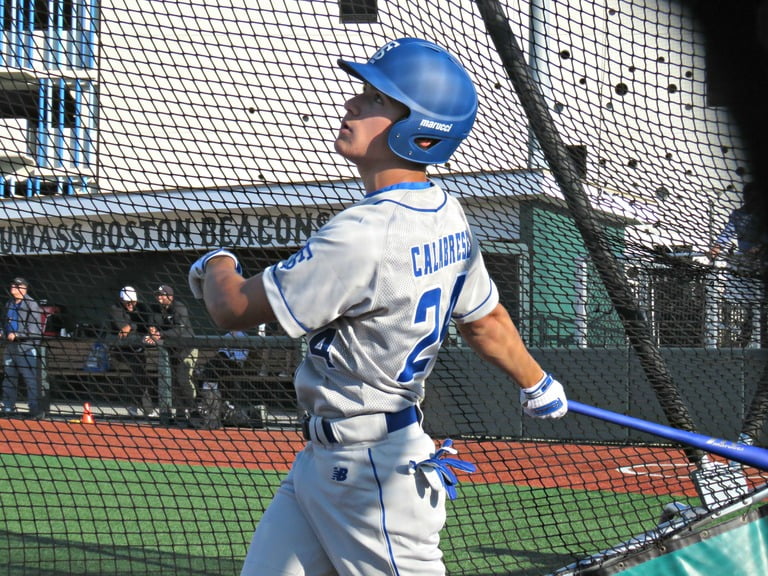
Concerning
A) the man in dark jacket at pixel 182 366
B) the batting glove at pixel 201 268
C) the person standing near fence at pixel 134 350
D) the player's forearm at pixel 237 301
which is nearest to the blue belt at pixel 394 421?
the player's forearm at pixel 237 301

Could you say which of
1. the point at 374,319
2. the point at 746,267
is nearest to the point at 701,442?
the point at 746,267

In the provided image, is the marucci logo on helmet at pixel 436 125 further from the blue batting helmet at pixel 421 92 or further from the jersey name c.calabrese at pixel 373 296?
the jersey name c.calabrese at pixel 373 296

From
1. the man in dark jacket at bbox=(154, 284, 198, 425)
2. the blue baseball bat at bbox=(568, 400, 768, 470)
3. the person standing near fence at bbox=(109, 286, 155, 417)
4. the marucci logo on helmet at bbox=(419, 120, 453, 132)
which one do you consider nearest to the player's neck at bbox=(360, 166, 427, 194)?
the marucci logo on helmet at bbox=(419, 120, 453, 132)

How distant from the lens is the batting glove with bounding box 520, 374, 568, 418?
8.41 ft

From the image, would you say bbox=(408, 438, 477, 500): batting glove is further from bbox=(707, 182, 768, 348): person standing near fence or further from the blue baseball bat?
the blue baseball bat

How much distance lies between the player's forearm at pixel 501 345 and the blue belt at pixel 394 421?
1.09 feet

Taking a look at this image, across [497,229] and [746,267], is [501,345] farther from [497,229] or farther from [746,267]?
[497,229]

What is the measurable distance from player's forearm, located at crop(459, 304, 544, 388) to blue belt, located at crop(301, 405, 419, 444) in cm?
33

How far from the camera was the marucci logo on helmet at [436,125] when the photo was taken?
2182 millimetres

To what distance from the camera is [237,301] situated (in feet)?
6.70

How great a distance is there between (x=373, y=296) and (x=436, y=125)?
435mm

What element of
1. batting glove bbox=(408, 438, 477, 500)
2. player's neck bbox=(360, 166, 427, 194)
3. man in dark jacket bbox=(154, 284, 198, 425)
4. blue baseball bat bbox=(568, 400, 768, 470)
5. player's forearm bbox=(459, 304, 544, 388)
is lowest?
man in dark jacket bbox=(154, 284, 198, 425)

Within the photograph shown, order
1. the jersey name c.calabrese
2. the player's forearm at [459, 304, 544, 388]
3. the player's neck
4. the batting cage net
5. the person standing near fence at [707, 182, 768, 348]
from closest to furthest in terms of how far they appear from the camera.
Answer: the person standing near fence at [707, 182, 768, 348] < the jersey name c.calabrese < the player's neck < the player's forearm at [459, 304, 544, 388] < the batting cage net

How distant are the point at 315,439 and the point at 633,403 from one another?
A: 7.73m
